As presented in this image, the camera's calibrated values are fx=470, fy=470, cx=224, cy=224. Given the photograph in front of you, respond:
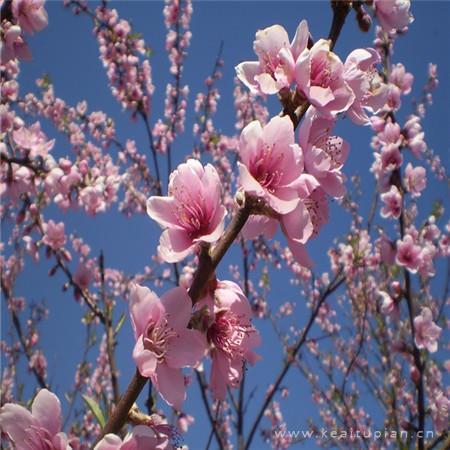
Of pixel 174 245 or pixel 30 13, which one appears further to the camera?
pixel 30 13

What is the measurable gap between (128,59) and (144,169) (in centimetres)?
170

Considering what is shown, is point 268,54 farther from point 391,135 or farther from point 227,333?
point 391,135

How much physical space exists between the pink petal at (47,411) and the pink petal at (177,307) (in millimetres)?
325

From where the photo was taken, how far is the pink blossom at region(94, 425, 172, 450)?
0.96 m

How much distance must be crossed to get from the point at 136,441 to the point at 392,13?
4.91 feet

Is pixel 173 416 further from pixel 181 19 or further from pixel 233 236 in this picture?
pixel 181 19

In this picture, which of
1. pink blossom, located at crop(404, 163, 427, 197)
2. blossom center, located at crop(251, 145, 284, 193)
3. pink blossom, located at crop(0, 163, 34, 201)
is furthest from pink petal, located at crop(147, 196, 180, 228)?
pink blossom, located at crop(404, 163, 427, 197)

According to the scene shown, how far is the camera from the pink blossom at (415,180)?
374 centimetres

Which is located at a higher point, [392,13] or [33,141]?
[33,141]

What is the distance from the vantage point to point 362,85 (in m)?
1.31

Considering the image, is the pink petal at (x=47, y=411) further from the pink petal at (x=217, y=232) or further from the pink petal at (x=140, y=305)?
the pink petal at (x=217, y=232)

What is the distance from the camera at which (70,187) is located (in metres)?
3.58

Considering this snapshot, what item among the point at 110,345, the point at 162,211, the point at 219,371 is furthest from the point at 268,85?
the point at 110,345

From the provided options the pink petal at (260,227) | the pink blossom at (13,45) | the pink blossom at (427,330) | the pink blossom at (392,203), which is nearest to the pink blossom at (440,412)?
the pink blossom at (427,330)
